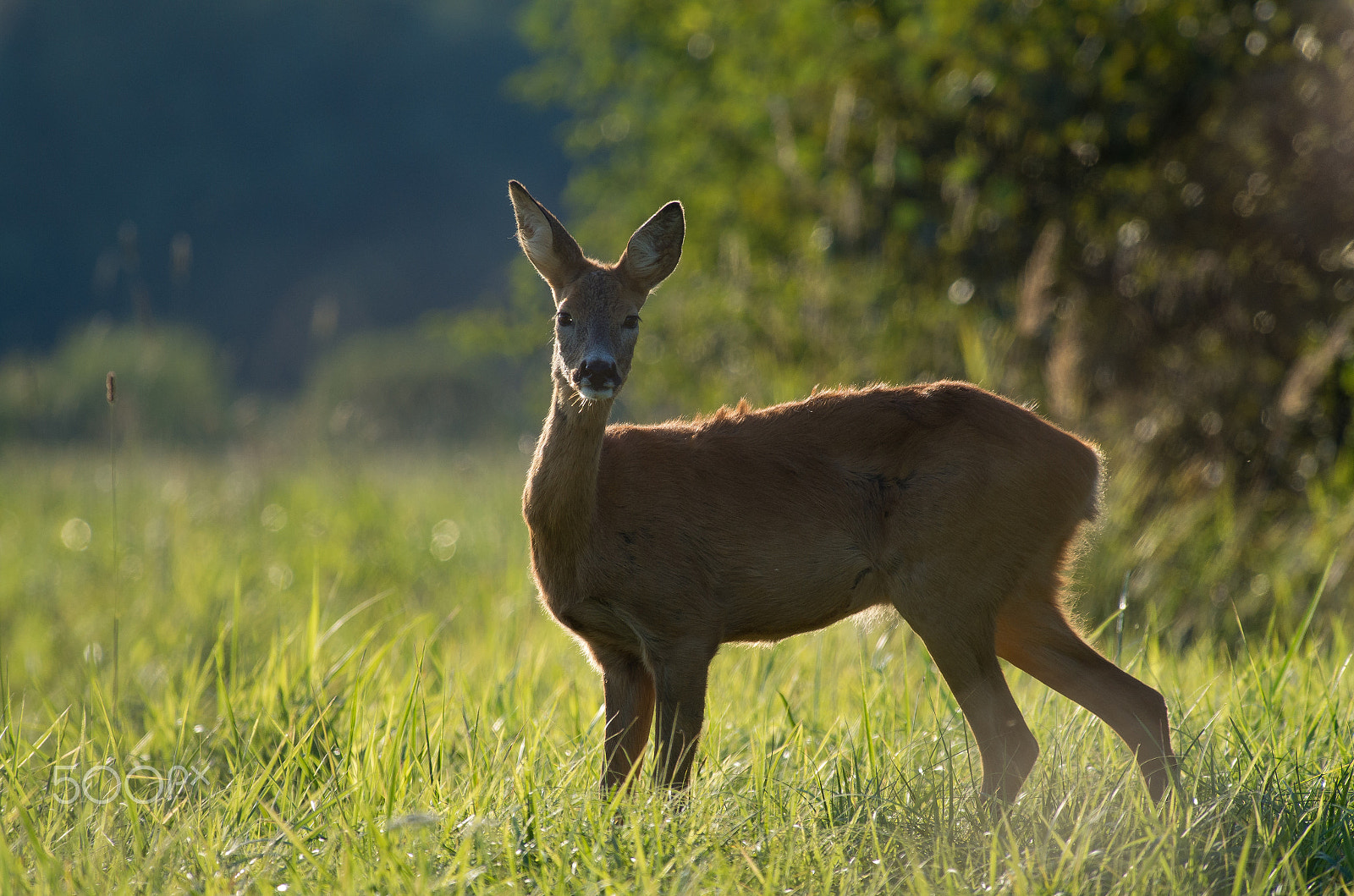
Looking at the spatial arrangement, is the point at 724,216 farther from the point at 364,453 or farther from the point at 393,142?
the point at 393,142

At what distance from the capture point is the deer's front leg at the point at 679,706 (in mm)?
3371

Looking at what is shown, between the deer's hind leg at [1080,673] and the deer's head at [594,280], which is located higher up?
the deer's head at [594,280]

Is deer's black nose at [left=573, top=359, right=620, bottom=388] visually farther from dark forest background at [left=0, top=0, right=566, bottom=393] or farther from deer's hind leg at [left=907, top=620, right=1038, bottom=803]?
dark forest background at [left=0, top=0, right=566, bottom=393]

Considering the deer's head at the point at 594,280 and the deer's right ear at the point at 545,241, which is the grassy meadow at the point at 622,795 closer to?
the deer's head at the point at 594,280

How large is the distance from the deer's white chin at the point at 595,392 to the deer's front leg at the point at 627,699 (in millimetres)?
796

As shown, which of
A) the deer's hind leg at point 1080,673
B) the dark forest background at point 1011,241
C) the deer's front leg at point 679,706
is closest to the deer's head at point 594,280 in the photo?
the deer's front leg at point 679,706

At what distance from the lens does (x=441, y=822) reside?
288 centimetres

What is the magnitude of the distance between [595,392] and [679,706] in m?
0.89

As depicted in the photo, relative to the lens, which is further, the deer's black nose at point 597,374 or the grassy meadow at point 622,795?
the deer's black nose at point 597,374

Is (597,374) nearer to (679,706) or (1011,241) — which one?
(679,706)

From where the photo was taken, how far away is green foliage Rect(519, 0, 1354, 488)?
22.0 feet

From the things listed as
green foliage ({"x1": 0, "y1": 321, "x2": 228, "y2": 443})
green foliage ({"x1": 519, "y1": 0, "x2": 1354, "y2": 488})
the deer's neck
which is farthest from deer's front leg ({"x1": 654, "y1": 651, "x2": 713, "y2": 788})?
green foliage ({"x1": 0, "y1": 321, "x2": 228, "y2": 443})

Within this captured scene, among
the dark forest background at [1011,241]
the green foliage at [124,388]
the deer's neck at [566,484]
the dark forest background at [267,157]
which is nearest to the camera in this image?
the deer's neck at [566,484]

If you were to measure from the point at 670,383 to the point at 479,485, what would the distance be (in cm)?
167
